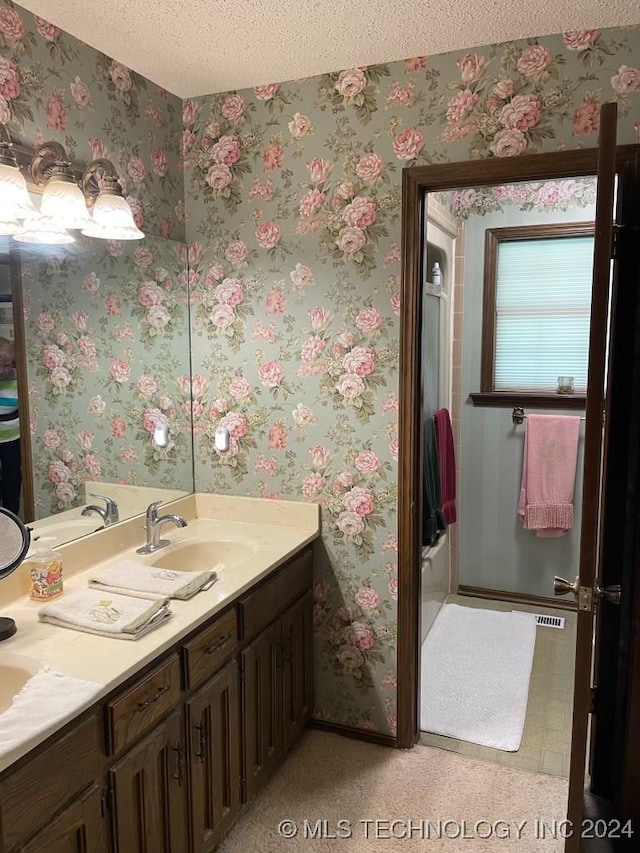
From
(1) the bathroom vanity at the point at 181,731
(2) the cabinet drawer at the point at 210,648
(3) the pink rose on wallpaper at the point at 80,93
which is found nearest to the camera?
(1) the bathroom vanity at the point at 181,731

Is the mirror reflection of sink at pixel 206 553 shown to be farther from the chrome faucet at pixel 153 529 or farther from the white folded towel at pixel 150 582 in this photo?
the white folded towel at pixel 150 582

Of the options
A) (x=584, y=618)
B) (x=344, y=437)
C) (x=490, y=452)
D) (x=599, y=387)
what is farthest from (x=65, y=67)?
(x=490, y=452)

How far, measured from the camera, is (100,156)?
222 cm

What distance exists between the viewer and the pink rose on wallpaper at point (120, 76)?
2.26 meters

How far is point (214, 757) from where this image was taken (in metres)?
1.93

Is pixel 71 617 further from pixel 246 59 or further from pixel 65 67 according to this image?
pixel 246 59

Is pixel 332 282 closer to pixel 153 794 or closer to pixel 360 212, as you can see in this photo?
pixel 360 212

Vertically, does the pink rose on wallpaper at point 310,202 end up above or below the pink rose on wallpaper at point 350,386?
above

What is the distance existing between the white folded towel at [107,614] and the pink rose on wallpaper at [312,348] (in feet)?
3.56

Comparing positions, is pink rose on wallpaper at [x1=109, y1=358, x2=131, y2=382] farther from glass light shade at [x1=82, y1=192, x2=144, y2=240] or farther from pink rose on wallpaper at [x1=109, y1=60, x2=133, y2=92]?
pink rose on wallpaper at [x1=109, y1=60, x2=133, y2=92]

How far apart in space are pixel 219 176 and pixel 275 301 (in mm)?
542

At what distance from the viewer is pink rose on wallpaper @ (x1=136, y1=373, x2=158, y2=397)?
8.20 ft

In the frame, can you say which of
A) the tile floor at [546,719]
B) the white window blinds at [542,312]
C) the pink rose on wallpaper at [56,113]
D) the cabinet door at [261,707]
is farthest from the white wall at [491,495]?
the pink rose on wallpaper at [56,113]

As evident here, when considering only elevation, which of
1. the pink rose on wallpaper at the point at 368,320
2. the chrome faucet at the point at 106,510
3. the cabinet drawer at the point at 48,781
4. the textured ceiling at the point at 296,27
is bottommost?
the cabinet drawer at the point at 48,781
